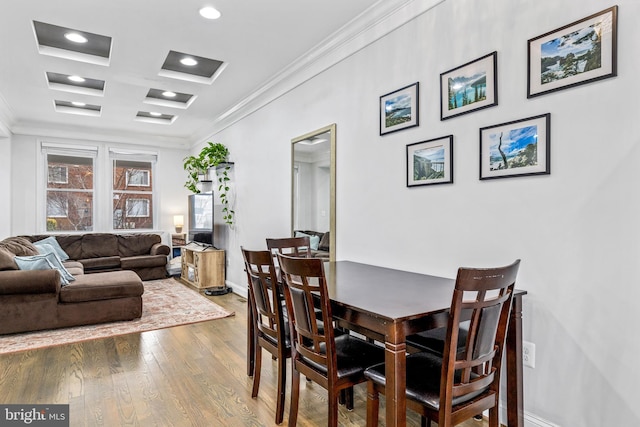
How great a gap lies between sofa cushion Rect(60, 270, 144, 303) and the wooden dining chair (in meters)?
2.26

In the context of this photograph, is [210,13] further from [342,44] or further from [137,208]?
[137,208]

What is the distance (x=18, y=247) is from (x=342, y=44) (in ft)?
14.5

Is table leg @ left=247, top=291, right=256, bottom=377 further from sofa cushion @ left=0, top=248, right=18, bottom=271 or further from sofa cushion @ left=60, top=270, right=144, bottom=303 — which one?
sofa cushion @ left=0, top=248, right=18, bottom=271

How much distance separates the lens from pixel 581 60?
1754 millimetres

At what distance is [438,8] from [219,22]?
5.58ft

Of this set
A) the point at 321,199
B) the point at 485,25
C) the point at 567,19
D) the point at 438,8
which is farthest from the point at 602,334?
the point at 321,199

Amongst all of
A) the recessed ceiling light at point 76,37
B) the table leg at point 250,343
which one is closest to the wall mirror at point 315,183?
the table leg at point 250,343

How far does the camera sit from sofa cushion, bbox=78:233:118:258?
6411 mm

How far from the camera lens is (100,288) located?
155 inches

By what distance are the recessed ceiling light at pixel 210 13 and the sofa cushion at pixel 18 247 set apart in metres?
3.51

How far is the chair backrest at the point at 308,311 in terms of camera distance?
166 centimetres

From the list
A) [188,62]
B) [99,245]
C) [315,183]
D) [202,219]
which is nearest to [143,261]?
[99,245]

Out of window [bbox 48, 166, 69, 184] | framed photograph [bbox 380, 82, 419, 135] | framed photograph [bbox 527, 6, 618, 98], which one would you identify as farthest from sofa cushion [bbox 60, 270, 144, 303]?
framed photograph [bbox 527, 6, 618, 98]

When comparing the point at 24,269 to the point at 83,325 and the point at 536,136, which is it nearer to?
the point at 83,325
